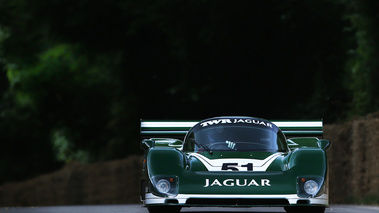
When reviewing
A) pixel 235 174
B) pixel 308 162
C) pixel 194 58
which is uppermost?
pixel 194 58

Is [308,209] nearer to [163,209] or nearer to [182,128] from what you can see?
[163,209]

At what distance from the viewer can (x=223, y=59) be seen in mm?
27188

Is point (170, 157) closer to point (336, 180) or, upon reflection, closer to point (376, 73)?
point (336, 180)

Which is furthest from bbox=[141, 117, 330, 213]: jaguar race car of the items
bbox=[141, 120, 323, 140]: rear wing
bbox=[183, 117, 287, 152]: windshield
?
bbox=[141, 120, 323, 140]: rear wing

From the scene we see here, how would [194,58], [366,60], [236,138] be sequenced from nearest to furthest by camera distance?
[236,138]
[366,60]
[194,58]

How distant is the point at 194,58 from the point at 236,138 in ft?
50.1

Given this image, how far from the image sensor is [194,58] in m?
27.6

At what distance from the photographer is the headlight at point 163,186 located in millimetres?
10625

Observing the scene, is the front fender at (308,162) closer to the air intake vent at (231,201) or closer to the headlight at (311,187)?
the headlight at (311,187)

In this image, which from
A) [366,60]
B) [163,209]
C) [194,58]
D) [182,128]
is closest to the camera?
[163,209]

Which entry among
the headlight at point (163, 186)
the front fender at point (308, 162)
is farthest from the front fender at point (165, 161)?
the front fender at point (308, 162)

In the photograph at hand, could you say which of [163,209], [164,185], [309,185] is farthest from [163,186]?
[309,185]

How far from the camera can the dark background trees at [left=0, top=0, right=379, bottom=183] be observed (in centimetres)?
2634

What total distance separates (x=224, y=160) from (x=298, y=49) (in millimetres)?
16278
